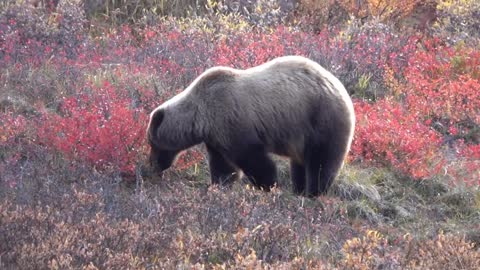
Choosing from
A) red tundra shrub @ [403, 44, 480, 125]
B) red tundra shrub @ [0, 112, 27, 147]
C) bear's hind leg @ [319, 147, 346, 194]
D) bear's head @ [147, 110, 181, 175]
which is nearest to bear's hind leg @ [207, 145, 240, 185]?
bear's head @ [147, 110, 181, 175]

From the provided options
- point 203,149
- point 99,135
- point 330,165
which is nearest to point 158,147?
point 99,135

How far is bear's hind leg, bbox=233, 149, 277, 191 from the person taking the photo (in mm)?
7793

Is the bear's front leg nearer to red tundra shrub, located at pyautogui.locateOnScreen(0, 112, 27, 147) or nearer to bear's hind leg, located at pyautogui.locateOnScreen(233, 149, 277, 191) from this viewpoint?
bear's hind leg, located at pyautogui.locateOnScreen(233, 149, 277, 191)

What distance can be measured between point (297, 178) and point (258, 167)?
836 millimetres

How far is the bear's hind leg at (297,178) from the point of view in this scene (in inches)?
335

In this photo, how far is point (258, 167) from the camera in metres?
7.83

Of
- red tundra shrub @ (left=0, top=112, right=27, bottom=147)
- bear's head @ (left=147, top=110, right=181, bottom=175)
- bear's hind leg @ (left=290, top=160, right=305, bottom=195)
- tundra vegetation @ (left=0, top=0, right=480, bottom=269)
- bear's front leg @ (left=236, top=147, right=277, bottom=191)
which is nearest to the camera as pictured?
tundra vegetation @ (left=0, top=0, right=480, bottom=269)

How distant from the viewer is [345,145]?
805cm

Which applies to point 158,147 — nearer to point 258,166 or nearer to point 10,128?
point 258,166

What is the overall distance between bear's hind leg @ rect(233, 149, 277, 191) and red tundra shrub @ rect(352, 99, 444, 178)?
1567 mm

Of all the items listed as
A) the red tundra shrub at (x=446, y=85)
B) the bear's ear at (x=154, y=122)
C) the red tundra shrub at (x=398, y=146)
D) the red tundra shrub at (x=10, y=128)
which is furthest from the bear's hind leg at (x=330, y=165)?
the red tundra shrub at (x=10, y=128)

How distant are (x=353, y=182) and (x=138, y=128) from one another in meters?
2.10

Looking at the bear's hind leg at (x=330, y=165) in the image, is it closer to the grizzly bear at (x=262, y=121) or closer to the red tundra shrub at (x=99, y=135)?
the grizzly bear at (x=262, y=121)

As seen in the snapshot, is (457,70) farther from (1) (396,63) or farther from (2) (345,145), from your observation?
(2) (345,145)
